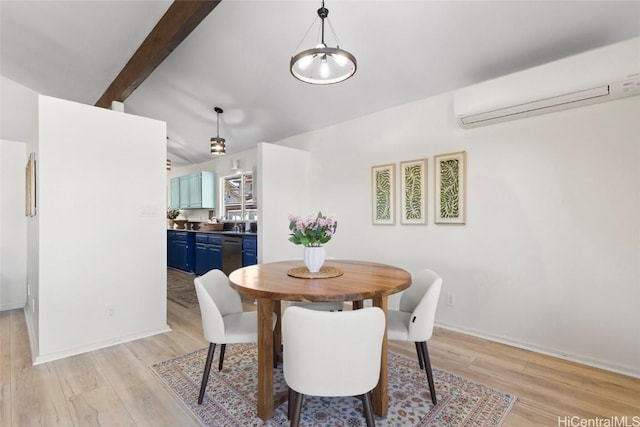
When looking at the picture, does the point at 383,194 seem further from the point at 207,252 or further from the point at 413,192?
the point at 207,252

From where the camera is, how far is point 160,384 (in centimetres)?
212

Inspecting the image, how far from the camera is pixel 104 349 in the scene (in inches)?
106

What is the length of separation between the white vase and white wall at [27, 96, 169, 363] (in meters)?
1.91

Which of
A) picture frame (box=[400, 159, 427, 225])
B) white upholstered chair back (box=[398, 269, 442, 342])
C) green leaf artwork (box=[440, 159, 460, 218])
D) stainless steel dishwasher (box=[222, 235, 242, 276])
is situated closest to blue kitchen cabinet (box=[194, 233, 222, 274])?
stainless steel dishwasher (box=[222, 235, 242, 276])

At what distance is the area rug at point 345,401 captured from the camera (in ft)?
5.73

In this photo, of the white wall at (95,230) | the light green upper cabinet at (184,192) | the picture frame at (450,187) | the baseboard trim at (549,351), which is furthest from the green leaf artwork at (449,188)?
the light green upper cabinet at (184,192)

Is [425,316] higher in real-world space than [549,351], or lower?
higher

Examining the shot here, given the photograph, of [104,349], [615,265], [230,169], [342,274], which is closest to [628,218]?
[615,265]

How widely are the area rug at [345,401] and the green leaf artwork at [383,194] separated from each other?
1.71 meters

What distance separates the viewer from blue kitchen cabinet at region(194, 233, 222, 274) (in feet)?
17.5

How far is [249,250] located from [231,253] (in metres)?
0.52

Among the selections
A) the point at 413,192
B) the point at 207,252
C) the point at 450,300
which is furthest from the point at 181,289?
the point at 450,300

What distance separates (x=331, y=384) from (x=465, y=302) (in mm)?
2179

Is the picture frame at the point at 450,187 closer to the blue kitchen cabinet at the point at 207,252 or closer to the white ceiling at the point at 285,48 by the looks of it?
the white ceiling at the point at 285,48
